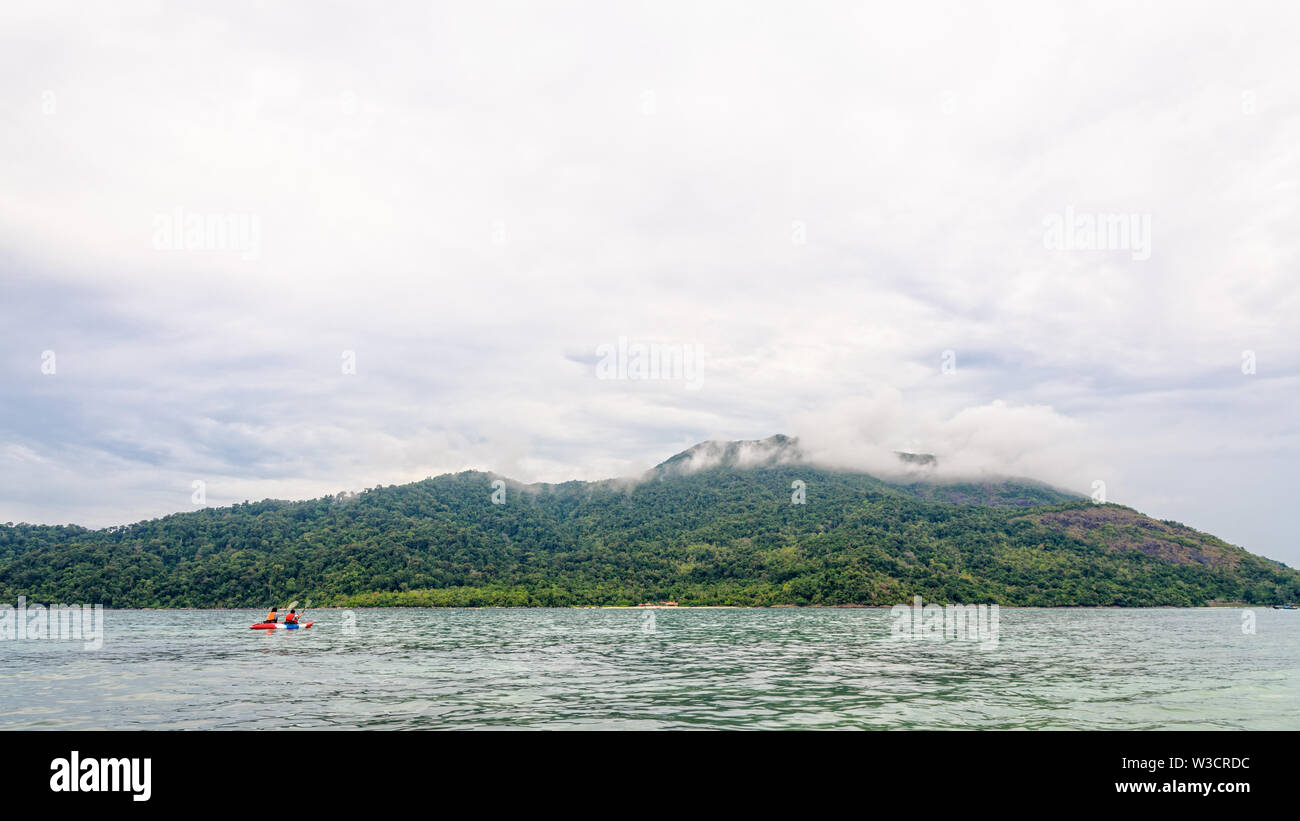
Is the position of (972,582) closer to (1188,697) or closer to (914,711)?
(1188,697)

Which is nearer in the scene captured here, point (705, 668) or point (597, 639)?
point (705, 668)

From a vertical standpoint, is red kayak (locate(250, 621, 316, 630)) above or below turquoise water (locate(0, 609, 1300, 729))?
below

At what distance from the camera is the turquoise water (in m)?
31.0

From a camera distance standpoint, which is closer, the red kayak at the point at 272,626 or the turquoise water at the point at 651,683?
the turquoise water at the point at 651,683

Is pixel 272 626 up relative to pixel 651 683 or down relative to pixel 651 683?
down

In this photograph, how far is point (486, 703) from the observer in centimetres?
3478

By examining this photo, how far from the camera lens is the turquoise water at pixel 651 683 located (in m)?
31.0

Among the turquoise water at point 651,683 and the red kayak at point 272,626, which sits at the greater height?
the turquoise water at point 651,683

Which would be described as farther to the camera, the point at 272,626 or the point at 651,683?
the point at 272,626

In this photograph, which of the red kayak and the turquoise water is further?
the red kayak

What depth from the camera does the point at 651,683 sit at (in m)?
42.0
